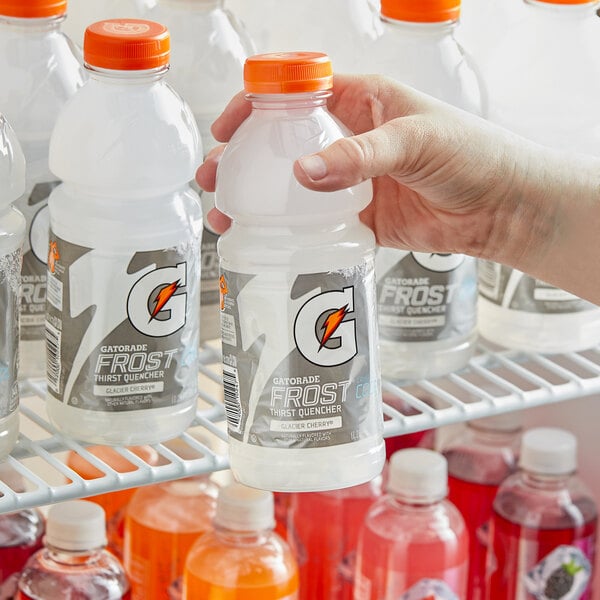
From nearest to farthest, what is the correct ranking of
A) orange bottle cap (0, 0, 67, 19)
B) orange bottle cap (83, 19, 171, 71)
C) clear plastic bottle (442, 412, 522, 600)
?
orange bottle cap (83, 19, 171, 71) → orange bottle cap (0, 0, 67, 19) → clear plastic bottle (442, 412, 522, 600)

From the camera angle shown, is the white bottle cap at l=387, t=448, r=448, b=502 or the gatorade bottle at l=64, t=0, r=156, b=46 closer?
the gatorade bottle at l=64, t=0, r=156, b=46

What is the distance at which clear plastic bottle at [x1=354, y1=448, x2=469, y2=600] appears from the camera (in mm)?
1631

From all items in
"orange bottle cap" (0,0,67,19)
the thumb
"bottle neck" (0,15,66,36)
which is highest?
"orange bottle cap" (0,0,67,19)

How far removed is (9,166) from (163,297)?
19 centimetres

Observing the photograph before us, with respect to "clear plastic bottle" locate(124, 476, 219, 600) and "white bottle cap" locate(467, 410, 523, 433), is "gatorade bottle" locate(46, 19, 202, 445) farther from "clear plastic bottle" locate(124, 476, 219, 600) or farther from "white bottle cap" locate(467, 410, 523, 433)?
"white bottle cap" locate(467, 410, 523, 433)

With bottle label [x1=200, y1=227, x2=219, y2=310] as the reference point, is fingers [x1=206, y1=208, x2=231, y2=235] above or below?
above

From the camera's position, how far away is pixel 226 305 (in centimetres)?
119

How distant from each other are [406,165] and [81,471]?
27.8 inches

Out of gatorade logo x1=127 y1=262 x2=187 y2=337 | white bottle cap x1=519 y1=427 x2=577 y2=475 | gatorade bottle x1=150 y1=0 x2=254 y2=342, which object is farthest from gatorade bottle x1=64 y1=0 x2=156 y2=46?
white bottle cap x1=519 y1=427 x2=577 y2=475

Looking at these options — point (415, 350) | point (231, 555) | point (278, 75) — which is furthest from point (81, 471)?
point (278, 75)

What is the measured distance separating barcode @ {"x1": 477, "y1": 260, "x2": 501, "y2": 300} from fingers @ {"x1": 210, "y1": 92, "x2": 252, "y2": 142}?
1.30 ft

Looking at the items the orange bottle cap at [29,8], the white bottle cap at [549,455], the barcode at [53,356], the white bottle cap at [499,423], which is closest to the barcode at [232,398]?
the barcode at [53,356]

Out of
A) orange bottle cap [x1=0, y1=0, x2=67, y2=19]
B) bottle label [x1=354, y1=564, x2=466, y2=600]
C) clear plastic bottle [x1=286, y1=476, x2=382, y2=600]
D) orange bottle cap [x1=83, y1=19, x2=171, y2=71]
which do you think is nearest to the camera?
orange bottle cap [x1=83, y1=19, x2=171, y2=71]

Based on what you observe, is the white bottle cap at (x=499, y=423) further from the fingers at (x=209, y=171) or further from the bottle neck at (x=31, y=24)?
the bottle neck at (x=31, y=24)
